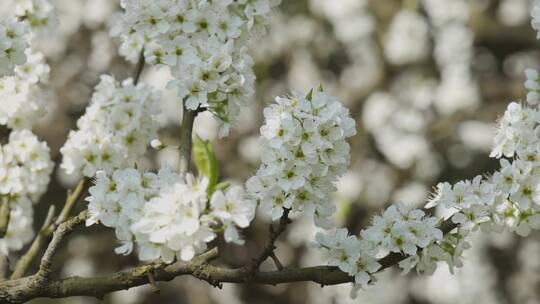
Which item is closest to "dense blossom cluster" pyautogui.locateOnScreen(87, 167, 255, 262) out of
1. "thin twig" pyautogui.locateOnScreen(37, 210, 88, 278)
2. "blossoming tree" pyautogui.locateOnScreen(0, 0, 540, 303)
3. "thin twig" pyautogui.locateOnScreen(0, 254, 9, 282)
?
"blossoming tree" pyautogui.locateOnScreen(0, 0, 540, 303)

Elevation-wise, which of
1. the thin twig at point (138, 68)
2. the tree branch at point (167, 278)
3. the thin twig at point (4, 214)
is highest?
the thin twig at point (138, 68)

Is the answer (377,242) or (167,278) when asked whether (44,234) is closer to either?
(167,278)

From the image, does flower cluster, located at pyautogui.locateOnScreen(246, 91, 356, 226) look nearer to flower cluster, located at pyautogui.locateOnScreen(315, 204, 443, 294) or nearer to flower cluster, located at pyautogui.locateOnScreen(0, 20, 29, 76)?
flower cluster, located at pyautogui.locateOnScreen(315, 204, 443, 294)

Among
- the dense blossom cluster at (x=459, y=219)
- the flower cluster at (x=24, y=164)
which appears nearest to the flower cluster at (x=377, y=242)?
the dense blossom cluster at (x=459, y=219)

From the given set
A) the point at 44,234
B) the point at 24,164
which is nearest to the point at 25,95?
the point at 24,164

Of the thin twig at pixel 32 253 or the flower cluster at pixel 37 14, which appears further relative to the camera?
the flower cluster at pixel 37 14

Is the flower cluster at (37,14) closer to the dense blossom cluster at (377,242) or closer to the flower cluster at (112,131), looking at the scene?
the flower cluster at (112,131)

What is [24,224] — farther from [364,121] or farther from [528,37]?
[528,37]

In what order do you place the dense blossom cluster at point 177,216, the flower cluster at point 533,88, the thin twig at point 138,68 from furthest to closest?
the thin twig at point 138,68
the flower cluster at point 533,88
the dense blossom cluster at point 177,216
